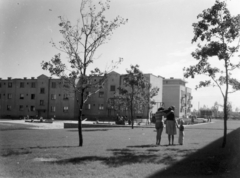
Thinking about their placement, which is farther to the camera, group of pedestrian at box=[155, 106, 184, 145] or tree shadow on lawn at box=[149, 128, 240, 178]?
group of pedestrian at box=[155, 106, 184, 145]

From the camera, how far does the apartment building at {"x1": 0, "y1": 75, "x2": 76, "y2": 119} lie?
224ft

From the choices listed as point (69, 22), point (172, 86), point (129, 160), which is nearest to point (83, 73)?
point (69, 22)

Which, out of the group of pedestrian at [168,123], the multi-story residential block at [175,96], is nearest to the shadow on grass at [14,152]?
the group of pedestrian at [168,123]

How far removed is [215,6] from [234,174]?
688 centimetres

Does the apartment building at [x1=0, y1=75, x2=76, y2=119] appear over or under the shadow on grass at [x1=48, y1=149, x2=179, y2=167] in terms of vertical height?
over

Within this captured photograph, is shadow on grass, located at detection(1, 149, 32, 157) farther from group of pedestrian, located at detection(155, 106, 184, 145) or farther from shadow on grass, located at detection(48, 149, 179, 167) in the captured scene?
group of pedestrian, located at detection(155, 106, 184, 145)

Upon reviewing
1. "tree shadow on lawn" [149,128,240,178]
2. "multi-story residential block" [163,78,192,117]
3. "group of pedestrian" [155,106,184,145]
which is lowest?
"tree shadow on lawn" [149,128,240,178]

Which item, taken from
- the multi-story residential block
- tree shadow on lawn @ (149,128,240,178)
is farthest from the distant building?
tree shadow on lawn @ (149,128,240,178)

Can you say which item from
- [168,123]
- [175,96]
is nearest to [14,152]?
[168,123]

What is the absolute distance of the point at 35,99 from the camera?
232ft

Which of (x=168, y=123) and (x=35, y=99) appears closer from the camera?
(x=168, y=123)

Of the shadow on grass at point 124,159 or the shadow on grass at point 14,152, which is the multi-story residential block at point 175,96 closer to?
the shadow on grass at point 124,159

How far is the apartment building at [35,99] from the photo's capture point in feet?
224

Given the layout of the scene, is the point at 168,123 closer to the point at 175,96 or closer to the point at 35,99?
the point at 35,99
